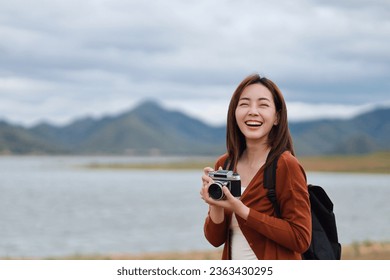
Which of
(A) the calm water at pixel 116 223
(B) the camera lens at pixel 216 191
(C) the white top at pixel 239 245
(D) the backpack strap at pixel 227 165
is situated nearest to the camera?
(B) the camera lens at pixel 216 191

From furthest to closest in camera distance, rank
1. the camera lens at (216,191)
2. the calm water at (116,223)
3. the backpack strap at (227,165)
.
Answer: the calm water at (116,223) → the backpack strap at (227,165) → the camera lens at (216,191)

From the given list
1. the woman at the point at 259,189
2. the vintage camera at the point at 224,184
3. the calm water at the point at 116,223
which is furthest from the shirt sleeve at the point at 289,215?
the calm water at the point at 116,223

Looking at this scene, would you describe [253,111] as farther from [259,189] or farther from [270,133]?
[259,189]

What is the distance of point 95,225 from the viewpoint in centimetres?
2567

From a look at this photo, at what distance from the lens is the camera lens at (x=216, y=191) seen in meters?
2.77

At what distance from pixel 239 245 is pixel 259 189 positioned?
0.96 ft

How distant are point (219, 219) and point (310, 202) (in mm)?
456

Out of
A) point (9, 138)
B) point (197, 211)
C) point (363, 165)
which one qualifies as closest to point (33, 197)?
point (197, 211)

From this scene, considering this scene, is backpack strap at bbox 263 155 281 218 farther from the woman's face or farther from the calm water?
the calm water

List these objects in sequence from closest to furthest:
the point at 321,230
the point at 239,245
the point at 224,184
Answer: the point at 224,184
the point at 239,245
the point at 321,230

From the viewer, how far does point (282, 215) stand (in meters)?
2.83

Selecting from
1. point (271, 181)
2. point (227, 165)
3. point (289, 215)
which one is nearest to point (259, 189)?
point (271, 181)

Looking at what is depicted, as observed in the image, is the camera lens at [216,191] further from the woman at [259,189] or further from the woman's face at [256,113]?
the woman's face at [256,113]
